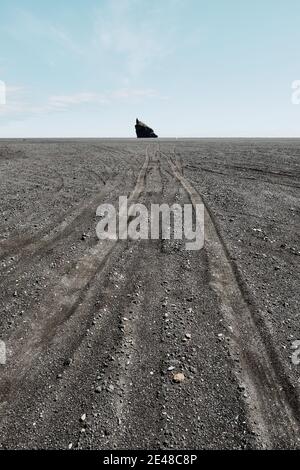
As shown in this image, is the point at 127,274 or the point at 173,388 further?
the point at 127,274

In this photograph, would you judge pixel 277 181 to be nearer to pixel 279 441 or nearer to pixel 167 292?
pixel 167 292

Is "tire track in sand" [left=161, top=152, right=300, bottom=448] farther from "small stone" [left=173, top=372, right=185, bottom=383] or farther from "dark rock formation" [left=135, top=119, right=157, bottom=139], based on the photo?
"dark rock formation" [left=135, top=119, right=157, bottom=139]

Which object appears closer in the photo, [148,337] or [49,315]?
[148,337]

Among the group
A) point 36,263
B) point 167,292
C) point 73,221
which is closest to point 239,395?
point 167,292

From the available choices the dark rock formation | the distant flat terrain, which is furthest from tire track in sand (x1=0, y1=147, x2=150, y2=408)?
the dark rock formation

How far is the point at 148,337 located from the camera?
22.3 feet

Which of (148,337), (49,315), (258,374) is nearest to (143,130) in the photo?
(49,315)

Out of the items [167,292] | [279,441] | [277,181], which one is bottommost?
[279,441]

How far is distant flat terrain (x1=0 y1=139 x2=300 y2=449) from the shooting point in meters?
4.95

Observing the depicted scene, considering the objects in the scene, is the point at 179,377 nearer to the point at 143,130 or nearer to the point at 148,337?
the point at 148,337

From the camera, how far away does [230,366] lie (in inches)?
238

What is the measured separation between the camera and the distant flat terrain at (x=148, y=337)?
4949 millimetres

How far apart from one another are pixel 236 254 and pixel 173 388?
5.64 metres

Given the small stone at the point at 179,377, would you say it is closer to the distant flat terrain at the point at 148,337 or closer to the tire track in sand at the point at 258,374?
the distant flat terrain at the point at 148,337
